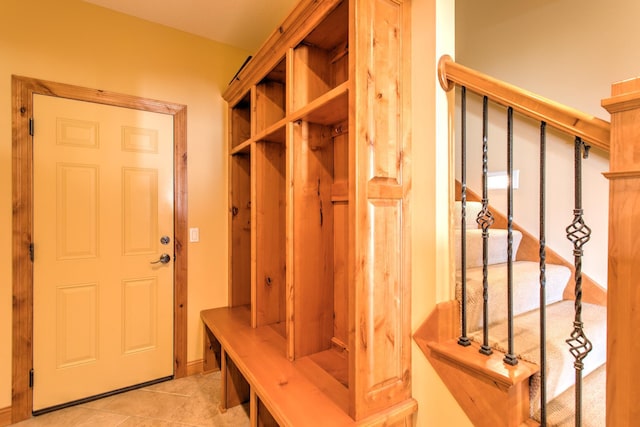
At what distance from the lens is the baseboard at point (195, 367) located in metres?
2.48

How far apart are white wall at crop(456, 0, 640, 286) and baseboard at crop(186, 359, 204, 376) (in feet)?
8.92

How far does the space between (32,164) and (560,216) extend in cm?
341

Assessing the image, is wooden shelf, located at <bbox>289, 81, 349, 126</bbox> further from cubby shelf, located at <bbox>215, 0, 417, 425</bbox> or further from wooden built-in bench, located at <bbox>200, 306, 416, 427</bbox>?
wooden built-in bench, located at <bbox>200, 306, 416, 427</bbox>

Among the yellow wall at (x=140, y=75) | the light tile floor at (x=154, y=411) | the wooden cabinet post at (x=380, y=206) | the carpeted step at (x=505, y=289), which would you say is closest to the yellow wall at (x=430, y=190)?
the wooden cabinet post at (x=380, y=206)

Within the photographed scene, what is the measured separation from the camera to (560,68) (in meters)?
1.85

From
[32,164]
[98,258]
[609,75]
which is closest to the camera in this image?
[609,75]

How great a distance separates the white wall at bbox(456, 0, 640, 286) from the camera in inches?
64.5

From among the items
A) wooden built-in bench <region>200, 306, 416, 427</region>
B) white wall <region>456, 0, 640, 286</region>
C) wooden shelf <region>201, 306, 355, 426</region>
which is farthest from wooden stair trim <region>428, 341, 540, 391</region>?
white wall <region>456, 0, 640, 286</region>

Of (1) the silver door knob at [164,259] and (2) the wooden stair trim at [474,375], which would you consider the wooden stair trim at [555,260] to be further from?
(1) the silver door knob at [164,259]

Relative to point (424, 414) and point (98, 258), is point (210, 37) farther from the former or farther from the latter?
point (424, 414)

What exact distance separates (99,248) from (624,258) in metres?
2.78

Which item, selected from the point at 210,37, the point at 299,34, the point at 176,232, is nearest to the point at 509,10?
the point at 299,34

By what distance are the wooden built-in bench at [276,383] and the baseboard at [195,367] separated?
0.39 m

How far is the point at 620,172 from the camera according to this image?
0.76 meters
